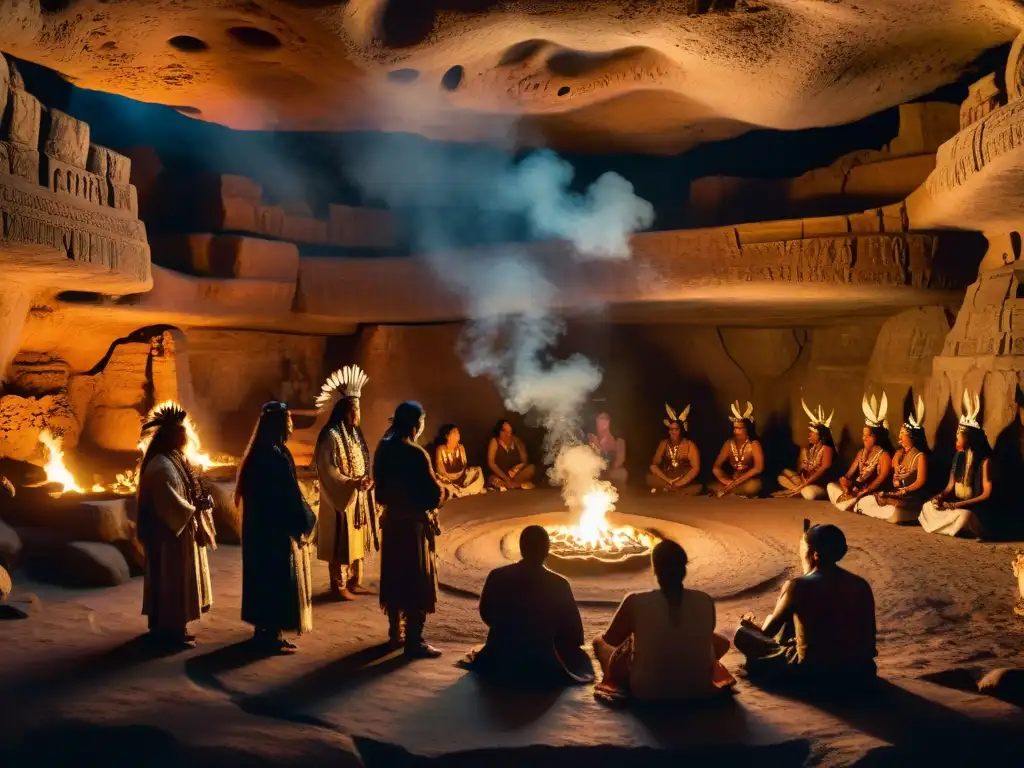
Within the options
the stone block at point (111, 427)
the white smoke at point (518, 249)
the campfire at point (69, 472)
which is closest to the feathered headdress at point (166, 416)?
the campfire at point (69, 472)

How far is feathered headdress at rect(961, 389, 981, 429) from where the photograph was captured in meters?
8.16

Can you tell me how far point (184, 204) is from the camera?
1069 centimetres

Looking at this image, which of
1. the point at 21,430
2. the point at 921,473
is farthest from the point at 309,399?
the point at 921,473

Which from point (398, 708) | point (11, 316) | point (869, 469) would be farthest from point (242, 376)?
point (398, 708)

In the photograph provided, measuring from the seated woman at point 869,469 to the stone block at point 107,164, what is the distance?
842 cm

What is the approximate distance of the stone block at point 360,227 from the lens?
11.8 m

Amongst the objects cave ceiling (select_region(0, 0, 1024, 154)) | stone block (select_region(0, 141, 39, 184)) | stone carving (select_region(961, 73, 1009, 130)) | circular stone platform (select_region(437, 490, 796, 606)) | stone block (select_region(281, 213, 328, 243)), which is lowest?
circular stone platform (select_region(437, 490, 796, 606))

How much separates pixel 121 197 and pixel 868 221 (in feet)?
26.3

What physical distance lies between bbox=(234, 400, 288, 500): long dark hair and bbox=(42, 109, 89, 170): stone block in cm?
339

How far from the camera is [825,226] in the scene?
945 cm

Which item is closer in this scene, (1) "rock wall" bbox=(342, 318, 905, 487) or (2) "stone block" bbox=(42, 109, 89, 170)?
(2) "stone block" bbox=(42, 109, 89, 170)

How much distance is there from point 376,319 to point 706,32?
18.5ft

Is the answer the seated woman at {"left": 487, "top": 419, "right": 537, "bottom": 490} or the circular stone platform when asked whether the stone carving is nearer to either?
the circular stone platform

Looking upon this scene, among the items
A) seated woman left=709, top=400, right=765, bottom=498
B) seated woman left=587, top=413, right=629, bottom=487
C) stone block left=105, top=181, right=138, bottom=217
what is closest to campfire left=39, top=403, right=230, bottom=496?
stone block left=105, top=181, right=138, bottom=217
